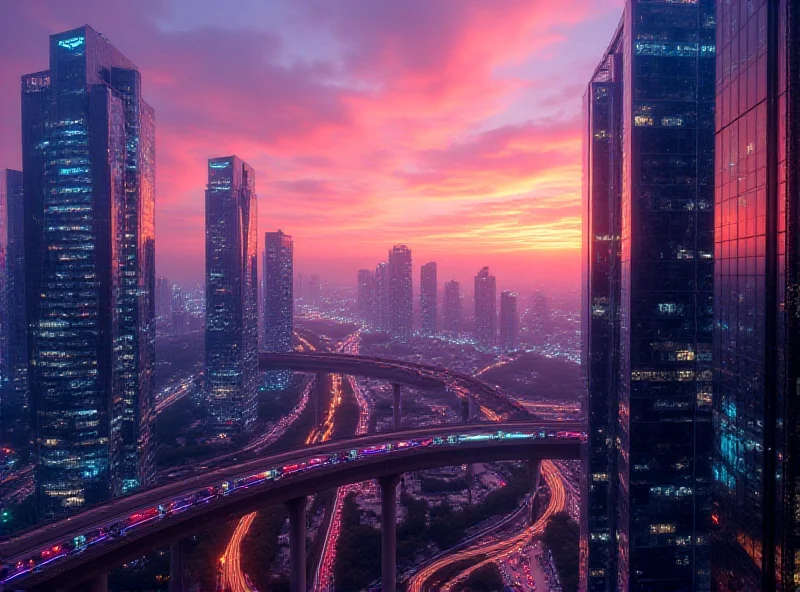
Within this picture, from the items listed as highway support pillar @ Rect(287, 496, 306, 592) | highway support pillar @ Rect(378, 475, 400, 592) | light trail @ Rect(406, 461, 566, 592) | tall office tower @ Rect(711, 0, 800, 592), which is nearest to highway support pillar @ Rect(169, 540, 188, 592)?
highway support pillar @ Rect(287, 496, 306, 592)

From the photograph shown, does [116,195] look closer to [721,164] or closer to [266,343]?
[721,164]

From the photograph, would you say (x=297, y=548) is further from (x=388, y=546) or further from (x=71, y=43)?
(x=71, y=43)

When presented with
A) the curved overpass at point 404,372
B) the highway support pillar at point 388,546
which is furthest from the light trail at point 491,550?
the curved overpass at point 404,372

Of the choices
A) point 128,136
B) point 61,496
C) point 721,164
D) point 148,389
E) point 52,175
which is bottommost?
point 61,496

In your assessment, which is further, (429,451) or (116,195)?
(116,195)

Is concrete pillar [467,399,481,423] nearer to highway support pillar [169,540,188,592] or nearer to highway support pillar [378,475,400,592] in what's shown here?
highway support pillar [378,475,400,592]

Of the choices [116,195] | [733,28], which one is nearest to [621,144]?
[733,28]

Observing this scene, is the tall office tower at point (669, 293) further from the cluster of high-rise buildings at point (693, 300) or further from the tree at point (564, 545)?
the tree at point (564, 545)
